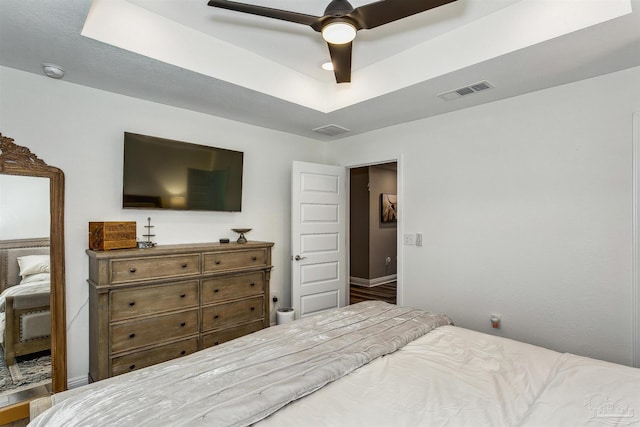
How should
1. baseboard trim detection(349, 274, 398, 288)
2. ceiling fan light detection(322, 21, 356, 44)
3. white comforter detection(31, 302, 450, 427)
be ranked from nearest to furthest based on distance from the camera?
white comforter detection(31, 302, 450, 427) → ceiling fan light detection(322, 21, 356, 44) → baseboard trim detection(349, 274, 398, 288)

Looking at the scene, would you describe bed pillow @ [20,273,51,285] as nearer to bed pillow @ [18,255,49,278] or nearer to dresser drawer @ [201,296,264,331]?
bed pillow @ [18,255,49,278]

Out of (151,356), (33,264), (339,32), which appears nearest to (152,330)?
(151,356)

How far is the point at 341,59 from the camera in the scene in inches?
81.5

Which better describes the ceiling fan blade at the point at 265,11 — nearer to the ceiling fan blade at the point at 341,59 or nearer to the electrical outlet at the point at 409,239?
the ceiling fan blade at the point at 341,59

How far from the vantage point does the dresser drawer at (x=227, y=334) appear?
2.97 meters

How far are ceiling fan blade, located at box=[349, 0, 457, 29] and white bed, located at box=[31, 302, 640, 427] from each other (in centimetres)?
166

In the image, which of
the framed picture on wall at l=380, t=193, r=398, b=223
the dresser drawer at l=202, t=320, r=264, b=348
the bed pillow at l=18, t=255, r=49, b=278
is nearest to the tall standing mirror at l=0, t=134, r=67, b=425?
the bed pillow at l=18, t=255, r=49, b=278

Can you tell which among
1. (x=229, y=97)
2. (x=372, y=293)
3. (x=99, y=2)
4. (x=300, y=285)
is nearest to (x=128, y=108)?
(x=229, y=97)

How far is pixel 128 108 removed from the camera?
9.80 feet

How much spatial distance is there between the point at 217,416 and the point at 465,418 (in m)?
0.84

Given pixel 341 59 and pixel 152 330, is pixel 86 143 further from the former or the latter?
pixel 341 59

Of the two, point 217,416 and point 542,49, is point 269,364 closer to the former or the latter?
point 217,416

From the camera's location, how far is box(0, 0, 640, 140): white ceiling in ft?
6.48

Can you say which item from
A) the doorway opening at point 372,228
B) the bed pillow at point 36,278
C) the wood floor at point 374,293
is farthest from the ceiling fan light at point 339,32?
the doorway opening at point 372,228
